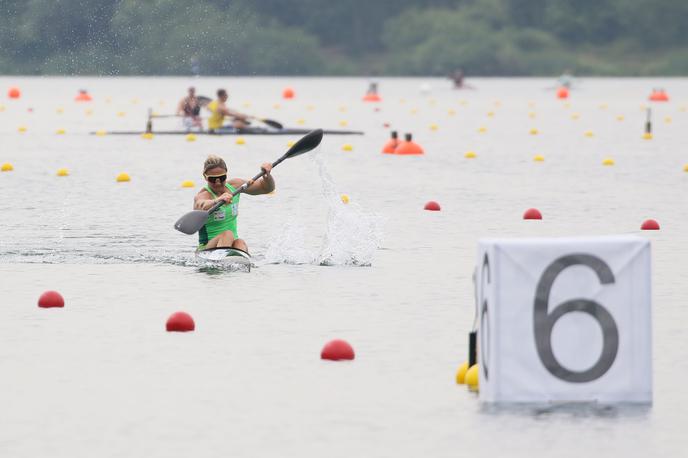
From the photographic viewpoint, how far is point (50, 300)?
1068 cm

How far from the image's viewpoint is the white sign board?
24.2ft

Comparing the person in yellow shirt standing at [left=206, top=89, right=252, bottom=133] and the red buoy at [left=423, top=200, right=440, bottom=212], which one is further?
the person in yellow shirt standing at [left=206, top=89, right=252, bottom=133]

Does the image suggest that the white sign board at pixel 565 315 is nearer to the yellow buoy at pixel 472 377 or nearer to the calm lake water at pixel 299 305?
the calm lake water at pixel 299 305

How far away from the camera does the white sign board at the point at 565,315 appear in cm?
737

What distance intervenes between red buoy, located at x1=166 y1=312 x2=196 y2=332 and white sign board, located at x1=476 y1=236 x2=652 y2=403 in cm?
271

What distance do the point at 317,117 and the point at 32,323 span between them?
32733mm

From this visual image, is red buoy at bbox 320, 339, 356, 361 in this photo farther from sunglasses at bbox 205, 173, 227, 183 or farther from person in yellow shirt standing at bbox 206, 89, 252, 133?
person in yellow shirt standing at bbox 206, 89, 252, 133

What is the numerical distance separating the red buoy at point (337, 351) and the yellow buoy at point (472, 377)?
0.89 metres

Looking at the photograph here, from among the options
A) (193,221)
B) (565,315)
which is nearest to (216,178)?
(193,221)

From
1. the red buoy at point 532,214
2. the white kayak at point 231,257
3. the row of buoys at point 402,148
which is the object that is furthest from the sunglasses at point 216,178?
the row of buoys at point 402,148

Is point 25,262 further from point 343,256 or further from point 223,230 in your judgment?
point 343,256

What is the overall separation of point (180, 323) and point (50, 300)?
129 cm

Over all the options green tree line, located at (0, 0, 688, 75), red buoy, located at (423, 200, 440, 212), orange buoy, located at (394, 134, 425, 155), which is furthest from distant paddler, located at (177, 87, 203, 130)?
green tree line, located at (0, 0, 688, 75)

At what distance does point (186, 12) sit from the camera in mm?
38812
